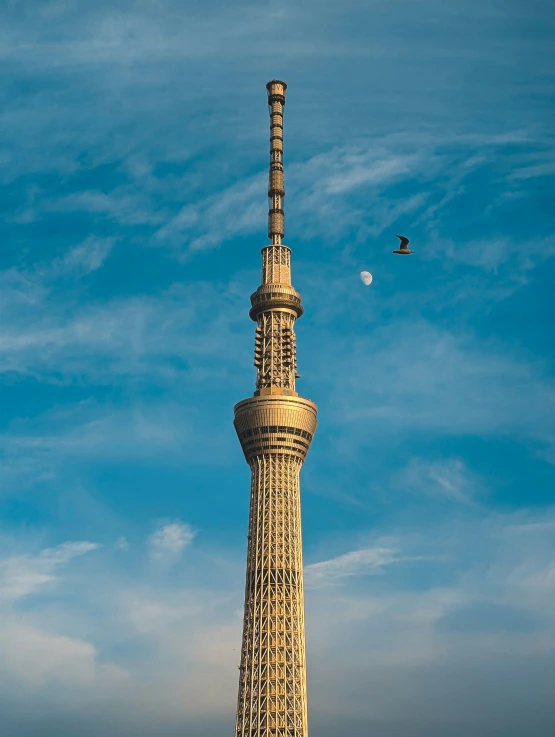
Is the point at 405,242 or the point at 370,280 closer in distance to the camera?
the point at 405,242

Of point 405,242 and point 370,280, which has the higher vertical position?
point 370,280
